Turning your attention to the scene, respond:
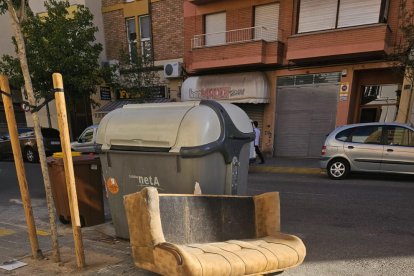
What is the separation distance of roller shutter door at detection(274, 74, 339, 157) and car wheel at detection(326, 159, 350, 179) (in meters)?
4.27

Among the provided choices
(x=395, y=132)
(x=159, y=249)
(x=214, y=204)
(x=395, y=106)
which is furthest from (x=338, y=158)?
(x=159, y=249)

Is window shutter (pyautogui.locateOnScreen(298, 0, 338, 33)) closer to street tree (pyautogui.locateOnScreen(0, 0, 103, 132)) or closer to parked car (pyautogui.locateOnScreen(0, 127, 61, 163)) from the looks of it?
street tree (pyautogui.locateOnScreen(0, 0, 103, 132))

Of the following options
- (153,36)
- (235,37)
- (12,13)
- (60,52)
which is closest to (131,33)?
(153,36)

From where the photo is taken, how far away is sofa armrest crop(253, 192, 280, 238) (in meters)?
3.03

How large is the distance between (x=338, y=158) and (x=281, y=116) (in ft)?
17.4

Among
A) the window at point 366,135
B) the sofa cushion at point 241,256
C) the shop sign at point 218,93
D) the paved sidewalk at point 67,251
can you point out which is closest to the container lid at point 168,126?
the sofa cushion at point 241,256

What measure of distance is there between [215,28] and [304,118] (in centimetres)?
588

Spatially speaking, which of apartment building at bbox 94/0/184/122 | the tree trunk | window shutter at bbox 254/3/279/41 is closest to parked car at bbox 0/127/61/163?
apartment building at bbox 94/0/184/122

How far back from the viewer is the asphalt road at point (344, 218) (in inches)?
132

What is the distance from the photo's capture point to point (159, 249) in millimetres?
2402

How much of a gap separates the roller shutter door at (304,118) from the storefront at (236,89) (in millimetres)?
874

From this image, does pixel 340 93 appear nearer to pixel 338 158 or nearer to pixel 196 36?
pixel 338 158

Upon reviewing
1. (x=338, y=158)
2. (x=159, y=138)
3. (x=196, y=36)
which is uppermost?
(x=196, y=36)

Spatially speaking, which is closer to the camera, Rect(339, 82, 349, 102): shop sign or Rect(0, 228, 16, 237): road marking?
Rect(0, 228, 16, 237): road marking
